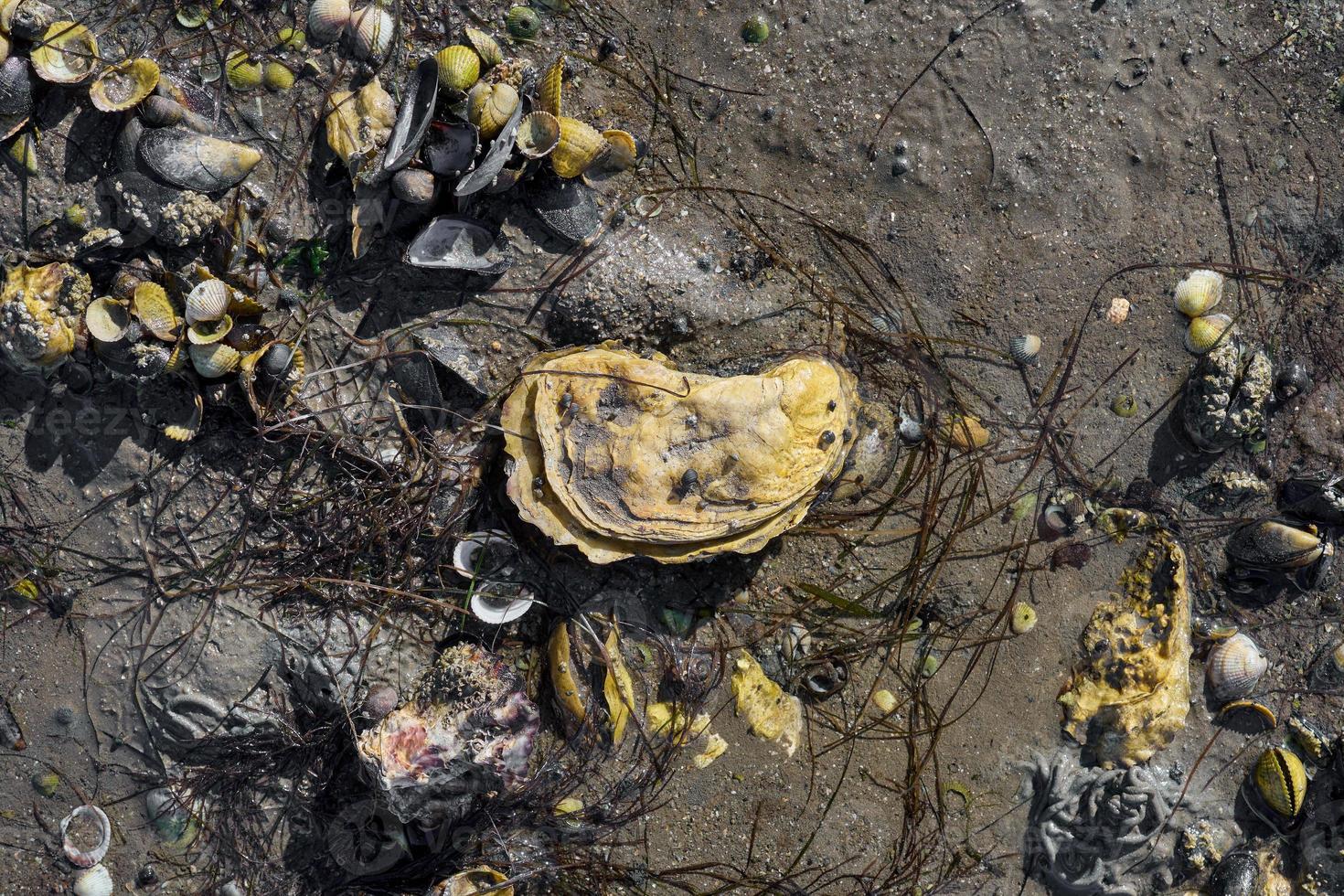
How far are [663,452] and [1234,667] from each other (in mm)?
3617

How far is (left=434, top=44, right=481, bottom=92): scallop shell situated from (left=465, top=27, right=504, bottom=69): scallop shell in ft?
0.24

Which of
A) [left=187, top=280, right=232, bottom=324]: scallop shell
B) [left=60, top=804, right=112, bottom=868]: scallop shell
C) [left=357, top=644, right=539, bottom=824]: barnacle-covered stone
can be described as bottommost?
[left=60, top=804, right=112, bottom=868]: scallop shell

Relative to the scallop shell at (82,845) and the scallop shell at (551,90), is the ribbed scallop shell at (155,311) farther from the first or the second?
the scallop shell at (82,845)

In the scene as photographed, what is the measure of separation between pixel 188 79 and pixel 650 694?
4304mm

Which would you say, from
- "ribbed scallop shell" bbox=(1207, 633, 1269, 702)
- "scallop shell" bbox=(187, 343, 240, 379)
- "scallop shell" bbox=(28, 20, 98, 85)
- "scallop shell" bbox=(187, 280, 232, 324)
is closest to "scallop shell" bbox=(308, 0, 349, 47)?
"scallop shell" bbox=(28, 20, 98, 85)

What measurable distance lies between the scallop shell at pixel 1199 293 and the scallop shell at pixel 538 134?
3686 mm

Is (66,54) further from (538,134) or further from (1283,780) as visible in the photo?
(1283,780)

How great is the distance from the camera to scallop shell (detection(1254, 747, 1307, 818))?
5258 millimetres

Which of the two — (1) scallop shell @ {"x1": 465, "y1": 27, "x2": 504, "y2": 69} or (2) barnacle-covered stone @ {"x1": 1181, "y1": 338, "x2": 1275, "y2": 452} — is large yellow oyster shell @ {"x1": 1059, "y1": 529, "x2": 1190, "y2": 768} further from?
(1) scallop shell @ {"x1": 465, "y1": 27, "x2": 504, "y2": 69}

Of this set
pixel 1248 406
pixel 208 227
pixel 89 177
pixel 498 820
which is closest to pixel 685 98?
pixel 208 227

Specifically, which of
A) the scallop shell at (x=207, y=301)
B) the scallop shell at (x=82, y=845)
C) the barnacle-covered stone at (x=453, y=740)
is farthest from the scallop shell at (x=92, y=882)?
Result: the scallop shell at (x=207, y=301)

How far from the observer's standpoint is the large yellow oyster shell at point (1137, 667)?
521 cm

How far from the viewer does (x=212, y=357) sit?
4.65 meters

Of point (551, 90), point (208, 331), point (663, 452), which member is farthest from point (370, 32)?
point (663, 452)
